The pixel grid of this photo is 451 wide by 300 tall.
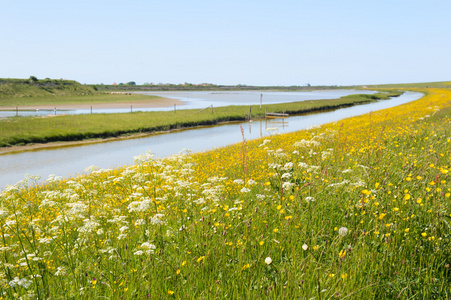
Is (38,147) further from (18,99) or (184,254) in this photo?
(18,99)

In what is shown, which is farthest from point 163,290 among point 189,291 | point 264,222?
point 264,222

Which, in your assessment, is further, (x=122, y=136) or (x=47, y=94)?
(x=47, y=94)

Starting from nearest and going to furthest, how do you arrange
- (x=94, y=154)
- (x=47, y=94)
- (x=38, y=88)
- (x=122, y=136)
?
1. (x=94, y=154)
2. (x=122, y=136)
3. (x=47, y=94)
4. (x=38, y=88)

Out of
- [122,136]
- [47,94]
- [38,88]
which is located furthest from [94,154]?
[38,88]

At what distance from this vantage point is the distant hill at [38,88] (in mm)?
97738

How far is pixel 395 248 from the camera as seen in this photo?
3789 millimetres

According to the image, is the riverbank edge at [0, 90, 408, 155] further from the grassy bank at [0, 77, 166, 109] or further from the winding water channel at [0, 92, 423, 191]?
the grassy bank at [0, 77, 166, 109]

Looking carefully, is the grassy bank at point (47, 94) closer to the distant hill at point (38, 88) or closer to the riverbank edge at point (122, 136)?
the distant hill at point (38, 88)

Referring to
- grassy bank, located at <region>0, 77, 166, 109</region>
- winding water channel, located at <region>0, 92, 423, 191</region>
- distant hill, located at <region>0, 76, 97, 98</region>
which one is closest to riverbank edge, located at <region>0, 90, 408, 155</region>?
winding water channel, located at <region>0, 92, 423, 191</region>

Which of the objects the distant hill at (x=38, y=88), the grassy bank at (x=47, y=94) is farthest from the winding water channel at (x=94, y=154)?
the distant hill at (x=38, y=88)

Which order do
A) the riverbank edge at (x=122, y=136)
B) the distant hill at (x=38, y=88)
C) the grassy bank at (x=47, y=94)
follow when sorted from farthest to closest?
the distant hill at (x=38, y=88) → the grassy bank at (x=47, y=94) → the riverbank edge at (x=122, y=136)

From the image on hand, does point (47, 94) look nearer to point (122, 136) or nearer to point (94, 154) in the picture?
point (122, 136)

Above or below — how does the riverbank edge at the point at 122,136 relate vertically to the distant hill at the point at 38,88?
below

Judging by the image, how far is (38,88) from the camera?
110562 millimetres
